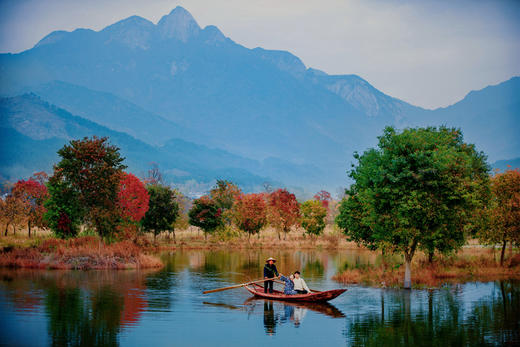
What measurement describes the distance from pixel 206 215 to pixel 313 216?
17.1 m

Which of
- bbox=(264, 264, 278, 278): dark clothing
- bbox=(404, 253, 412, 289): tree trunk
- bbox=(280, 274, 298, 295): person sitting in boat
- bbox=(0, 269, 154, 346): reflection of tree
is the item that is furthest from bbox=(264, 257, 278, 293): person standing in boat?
bbox=(404, 253, 412, 289): tree trunk

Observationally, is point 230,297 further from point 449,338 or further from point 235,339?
point 449,338

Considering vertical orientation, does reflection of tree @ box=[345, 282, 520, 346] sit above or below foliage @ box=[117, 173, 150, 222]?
below

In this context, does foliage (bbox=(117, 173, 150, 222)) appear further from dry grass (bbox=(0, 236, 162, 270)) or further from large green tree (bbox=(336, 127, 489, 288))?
large green tree (bbox=(336, 127, 489, 288))

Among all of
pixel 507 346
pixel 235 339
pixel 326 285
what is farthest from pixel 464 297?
pixel 235 339

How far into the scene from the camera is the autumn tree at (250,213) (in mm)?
82375

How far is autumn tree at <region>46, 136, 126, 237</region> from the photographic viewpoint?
4988cm

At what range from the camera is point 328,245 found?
8250 cm

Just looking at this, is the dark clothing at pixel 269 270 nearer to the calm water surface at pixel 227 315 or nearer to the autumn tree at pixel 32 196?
the calm water surface at pixel 227 315

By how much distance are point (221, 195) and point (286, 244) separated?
47.4 ft

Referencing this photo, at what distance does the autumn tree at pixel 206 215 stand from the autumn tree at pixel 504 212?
4815 cm

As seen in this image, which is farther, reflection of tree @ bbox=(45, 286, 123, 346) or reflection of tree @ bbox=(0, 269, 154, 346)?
reflection of tree @ bbox=(0, 269, 154, 346)

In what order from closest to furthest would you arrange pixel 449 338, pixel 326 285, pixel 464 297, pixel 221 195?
pixel 449 338 < pixel 464 297 < pixel 326 285 < pixel 221 195

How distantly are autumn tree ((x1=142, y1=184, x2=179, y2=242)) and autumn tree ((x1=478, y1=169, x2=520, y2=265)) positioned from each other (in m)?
48.3
